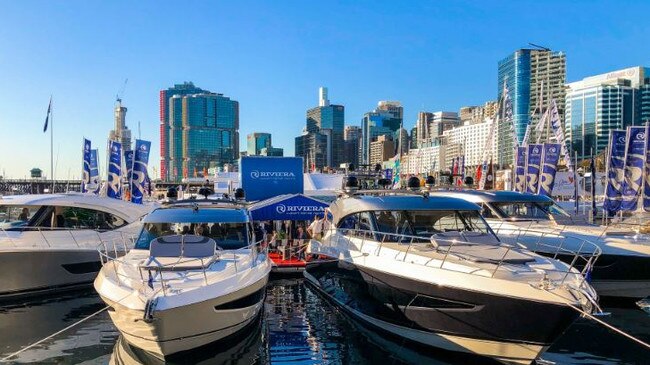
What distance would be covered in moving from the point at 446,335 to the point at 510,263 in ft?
5.32

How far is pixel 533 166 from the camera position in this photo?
997 inches

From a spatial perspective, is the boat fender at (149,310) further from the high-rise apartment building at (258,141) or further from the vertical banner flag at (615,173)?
the high-rise apartment building at (258,141)

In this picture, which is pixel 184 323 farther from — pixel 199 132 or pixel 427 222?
pixel 199 132

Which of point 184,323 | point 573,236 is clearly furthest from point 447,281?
point 573,236

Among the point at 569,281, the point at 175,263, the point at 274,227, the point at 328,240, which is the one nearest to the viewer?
the point at 569,281

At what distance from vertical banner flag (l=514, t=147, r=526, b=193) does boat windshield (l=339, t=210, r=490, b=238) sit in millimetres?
16608

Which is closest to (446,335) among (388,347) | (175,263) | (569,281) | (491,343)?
(491,343)

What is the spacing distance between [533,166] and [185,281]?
2112cm

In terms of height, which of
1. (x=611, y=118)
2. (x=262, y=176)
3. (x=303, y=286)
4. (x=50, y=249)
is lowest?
(x=303, y=286)

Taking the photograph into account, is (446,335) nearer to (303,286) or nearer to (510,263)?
(510,263)

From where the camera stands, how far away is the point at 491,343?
8.34 metres

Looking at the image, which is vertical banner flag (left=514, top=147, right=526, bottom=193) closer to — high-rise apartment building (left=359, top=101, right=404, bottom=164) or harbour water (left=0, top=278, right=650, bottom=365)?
harbour water (left=0, top=278, right=650, bottom=365)

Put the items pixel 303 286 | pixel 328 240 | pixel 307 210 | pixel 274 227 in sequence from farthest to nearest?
pixel 274 227, pixel 307 210, pixel 303 286, pixel 328 240

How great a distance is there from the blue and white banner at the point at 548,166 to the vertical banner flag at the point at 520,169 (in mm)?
1642
